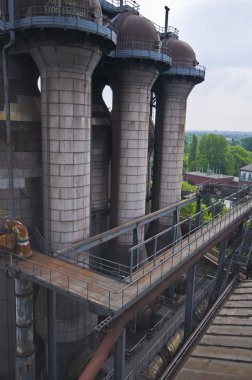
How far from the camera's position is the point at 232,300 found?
1059 inches

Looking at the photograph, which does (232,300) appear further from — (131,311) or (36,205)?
(36,205)

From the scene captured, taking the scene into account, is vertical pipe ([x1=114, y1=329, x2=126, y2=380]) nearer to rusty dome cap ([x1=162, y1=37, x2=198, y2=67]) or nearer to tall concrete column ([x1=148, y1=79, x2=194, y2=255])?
tall concrete column ([x1=148, y1=79, x2=194, y2=255])

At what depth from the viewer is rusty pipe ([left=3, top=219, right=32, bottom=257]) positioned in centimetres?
1750

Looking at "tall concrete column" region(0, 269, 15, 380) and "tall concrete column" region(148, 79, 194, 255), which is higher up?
"tall concrete column" region(148, 79, 194, 255)

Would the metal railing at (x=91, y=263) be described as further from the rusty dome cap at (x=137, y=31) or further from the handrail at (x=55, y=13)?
the rusty dome cap at (x=137, y=31)

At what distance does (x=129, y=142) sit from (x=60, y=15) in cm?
1084

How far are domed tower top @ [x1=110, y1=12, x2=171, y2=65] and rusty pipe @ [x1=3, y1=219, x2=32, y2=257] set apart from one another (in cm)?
1432

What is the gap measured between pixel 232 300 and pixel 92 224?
13.4 meters

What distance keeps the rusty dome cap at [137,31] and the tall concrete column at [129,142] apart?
1824 millimetres

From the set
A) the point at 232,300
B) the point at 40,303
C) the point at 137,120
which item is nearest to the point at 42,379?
the point at 40,303

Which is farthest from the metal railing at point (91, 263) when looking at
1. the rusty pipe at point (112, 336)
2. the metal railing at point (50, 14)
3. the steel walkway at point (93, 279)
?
the metal railing at point (50, 14)

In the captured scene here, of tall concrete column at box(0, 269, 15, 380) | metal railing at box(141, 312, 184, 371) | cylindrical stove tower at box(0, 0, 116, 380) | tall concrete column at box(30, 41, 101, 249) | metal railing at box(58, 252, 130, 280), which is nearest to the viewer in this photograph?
metal railing at box(58, 252, 130, 280)

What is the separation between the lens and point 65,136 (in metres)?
19.8

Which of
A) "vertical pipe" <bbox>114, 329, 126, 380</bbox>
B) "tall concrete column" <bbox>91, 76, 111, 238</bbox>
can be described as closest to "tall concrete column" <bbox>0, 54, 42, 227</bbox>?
"tall concrete column" <bbox>91, 76, 111, 238</bbox>
